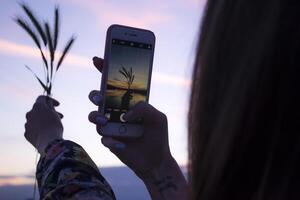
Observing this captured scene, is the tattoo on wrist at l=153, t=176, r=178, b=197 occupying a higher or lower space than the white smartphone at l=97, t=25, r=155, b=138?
lower

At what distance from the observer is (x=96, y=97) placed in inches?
82.3

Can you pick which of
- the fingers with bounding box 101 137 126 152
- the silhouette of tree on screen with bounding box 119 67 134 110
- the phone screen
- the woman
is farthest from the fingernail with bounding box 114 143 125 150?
the woman

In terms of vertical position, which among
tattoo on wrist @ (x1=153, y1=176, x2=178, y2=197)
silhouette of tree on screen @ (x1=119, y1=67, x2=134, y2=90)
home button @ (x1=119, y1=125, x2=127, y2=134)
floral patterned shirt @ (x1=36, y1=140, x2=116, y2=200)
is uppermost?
silhouette of tree on screen @ (x1=119, y1=67, x2=134, y2=90)

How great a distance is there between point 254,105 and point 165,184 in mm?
985

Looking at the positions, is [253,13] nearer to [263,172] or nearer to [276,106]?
[276,106]

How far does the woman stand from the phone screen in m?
1.10

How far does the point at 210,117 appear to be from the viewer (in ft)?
3.48

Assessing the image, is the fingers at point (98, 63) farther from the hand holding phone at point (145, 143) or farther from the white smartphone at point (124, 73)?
the hand holding phone at point (145, 143)

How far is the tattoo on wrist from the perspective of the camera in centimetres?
→ 195

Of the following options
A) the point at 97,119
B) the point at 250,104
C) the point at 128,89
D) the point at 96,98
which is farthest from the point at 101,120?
the point at 250,104

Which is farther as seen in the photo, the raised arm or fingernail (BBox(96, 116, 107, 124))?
fingernail (BBox(96, 116, 107, 124))

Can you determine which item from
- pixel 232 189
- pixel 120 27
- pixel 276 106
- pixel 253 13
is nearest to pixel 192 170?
pixel 232 189

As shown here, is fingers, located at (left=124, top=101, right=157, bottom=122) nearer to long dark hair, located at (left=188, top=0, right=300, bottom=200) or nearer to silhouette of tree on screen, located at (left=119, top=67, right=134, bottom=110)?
silhouette of tree on screen, located at (left=119, top=67, right=134, bottom=110)

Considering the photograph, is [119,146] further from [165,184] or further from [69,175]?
[69,175]
